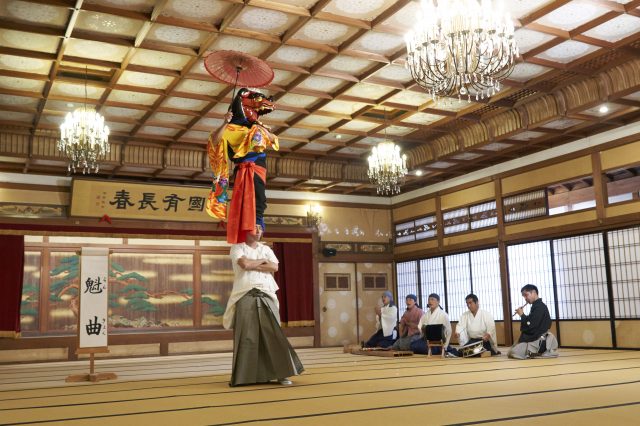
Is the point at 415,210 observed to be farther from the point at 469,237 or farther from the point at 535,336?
the point at 535,336

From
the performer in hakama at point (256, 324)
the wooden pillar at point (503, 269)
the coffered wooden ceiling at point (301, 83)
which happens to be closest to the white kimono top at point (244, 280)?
the performer in hakama at point (256, 324)

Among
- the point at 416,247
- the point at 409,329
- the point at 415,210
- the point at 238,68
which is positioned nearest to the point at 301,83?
the point at 238,68

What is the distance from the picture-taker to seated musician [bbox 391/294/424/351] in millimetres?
8929

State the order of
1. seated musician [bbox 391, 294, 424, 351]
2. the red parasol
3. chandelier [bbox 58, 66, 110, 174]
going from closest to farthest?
the red parasol → chandelier [bbox 58, 66, 110, 174] → seated musician [bbox 391, 294, 424, 351]

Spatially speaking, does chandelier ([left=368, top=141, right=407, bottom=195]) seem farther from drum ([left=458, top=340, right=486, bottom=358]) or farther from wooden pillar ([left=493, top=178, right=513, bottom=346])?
drum ([left=458, top=340, right=486, bottom=358])

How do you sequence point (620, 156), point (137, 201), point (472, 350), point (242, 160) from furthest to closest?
point (137, 201), point (620, 156), point (472, 350), point (242, 160)

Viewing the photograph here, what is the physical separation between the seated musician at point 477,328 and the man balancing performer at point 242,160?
14.2 feet

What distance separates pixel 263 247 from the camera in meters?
5.07

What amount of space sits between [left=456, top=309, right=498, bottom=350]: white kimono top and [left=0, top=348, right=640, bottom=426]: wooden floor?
200 cm

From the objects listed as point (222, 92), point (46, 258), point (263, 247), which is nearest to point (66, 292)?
point (46, 258)

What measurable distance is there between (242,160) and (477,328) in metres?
4.69

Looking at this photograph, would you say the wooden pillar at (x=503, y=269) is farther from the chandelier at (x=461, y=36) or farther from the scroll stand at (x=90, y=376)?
the scroll stand at (x=90, y=376)

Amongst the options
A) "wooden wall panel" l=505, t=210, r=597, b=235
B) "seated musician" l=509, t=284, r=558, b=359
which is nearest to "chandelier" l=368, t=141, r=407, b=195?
"wooden wall panel" l=505, t=210, r=597, b=235

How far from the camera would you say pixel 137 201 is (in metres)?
10.5
